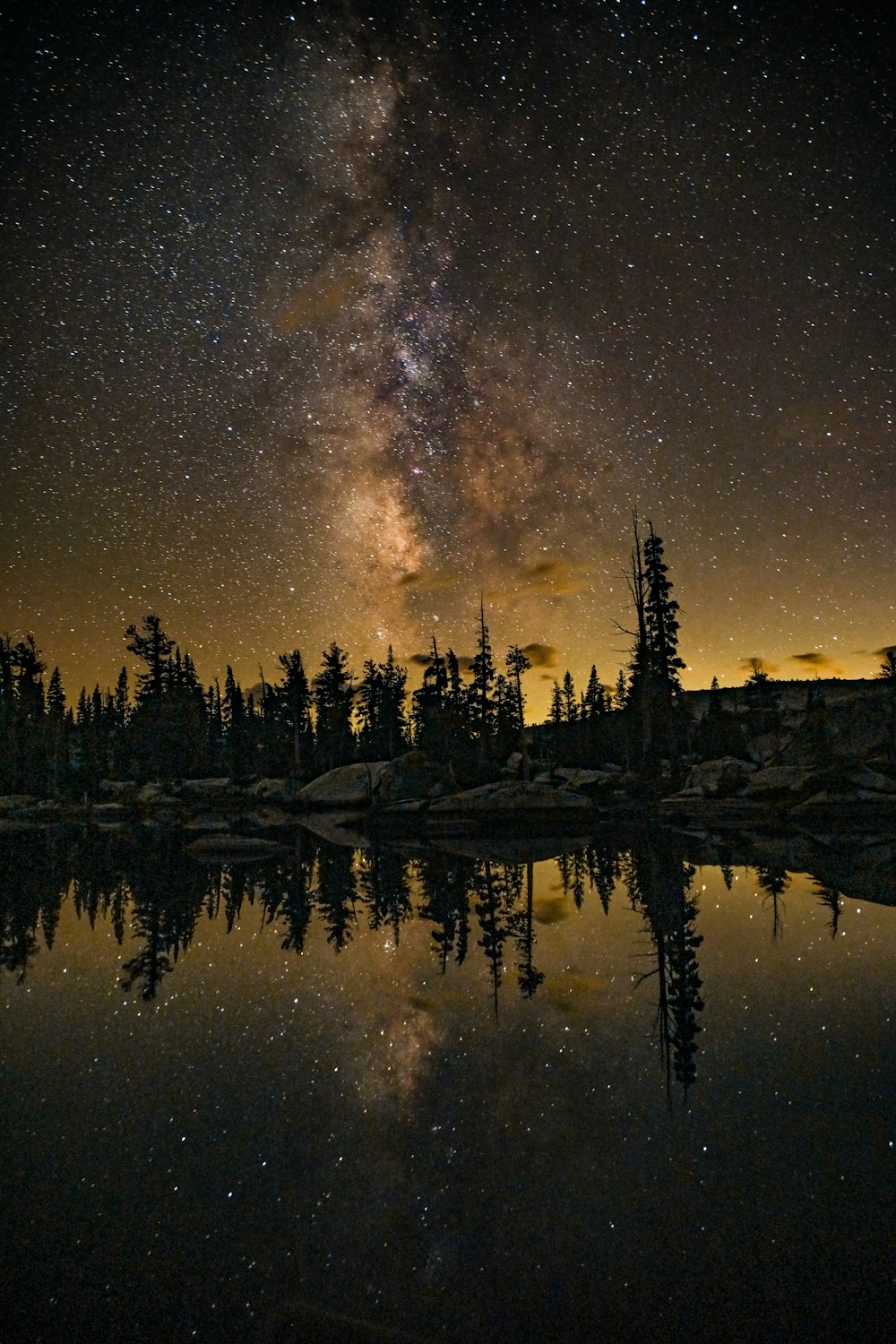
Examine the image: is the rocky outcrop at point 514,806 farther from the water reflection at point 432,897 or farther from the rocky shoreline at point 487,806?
the water reflection at point 432,897

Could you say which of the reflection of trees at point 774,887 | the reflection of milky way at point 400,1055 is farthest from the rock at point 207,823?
the reflection of milky way at point 400,1055

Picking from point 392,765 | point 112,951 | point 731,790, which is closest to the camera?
point 112,951

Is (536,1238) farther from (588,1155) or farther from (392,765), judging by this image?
(392,765)

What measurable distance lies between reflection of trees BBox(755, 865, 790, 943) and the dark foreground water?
31cm

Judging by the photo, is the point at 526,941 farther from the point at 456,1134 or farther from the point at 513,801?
the point at 513,801

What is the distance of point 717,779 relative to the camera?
38438 millimetres

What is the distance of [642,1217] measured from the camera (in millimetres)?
3750

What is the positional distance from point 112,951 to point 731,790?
99.9ft

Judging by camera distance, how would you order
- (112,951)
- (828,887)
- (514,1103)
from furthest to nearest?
(828,887) → (112,951) → (514,1103)

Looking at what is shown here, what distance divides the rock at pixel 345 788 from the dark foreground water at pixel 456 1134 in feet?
118

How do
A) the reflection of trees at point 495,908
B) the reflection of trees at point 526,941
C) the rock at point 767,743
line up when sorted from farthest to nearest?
1. the rock at point 767,743
2. the reflection of trees at point 495,908
3. the reflection of trees at point 526,941

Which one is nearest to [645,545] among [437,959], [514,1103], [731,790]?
[731,790]

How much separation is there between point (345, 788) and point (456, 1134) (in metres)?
43.8

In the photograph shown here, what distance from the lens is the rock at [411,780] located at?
4381 cm
